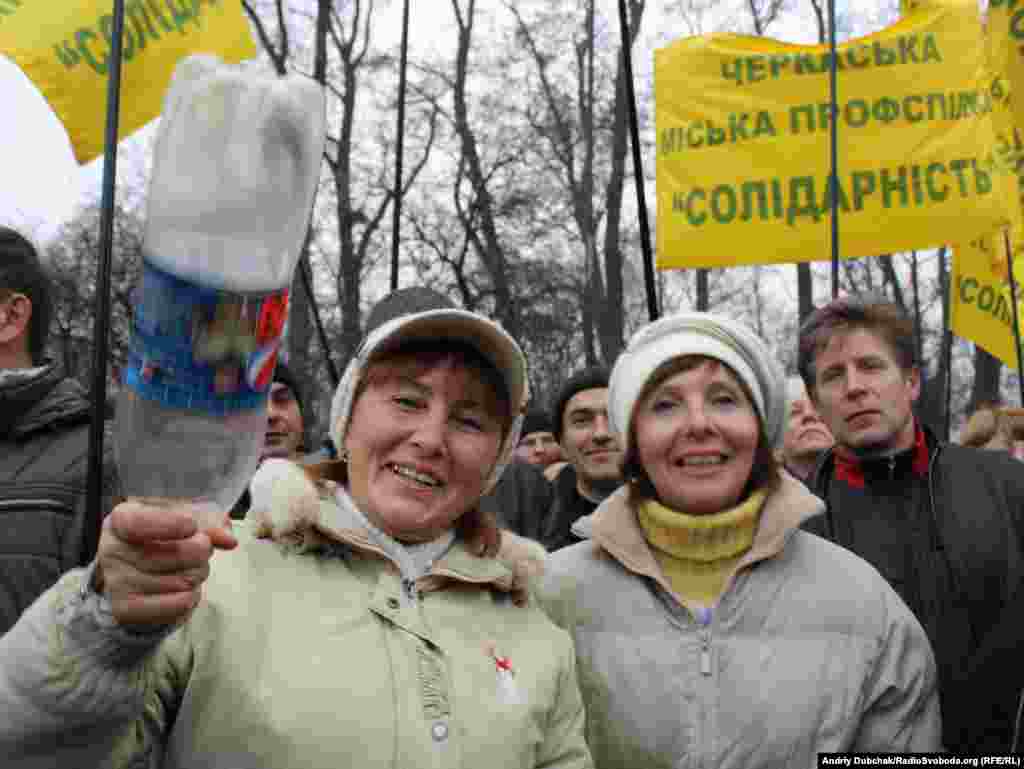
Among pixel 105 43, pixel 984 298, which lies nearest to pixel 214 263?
pixel 105 43

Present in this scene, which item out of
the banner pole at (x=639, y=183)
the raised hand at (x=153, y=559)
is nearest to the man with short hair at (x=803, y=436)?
the banner pole at (x=639, y=183)

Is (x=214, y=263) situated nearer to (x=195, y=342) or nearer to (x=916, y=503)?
(x=195, y=342)

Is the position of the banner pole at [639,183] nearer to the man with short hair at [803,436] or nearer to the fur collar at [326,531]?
the man with short hair at [803,436]

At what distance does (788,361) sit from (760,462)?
28095mm

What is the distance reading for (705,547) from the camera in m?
2.16

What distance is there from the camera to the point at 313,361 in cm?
1953

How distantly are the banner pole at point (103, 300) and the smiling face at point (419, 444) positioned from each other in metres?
0.43

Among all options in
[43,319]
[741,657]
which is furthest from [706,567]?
[43,319]

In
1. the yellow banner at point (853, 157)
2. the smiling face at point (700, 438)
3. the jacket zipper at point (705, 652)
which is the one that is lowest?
the jacket zipper at point (705, 652)

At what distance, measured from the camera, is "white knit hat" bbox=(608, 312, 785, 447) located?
223 centimetres

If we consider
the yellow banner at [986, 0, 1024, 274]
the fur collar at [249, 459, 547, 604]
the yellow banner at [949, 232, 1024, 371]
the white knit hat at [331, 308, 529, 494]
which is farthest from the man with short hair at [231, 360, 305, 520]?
the yellow banner at [949, 232, 1024, 371]

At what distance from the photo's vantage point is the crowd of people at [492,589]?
4.38 feet

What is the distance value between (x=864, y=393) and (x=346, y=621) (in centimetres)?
177

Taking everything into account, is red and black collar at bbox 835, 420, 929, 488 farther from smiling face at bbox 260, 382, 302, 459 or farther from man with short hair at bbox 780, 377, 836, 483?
smiling face at bbox 260, 382, 302, 459
